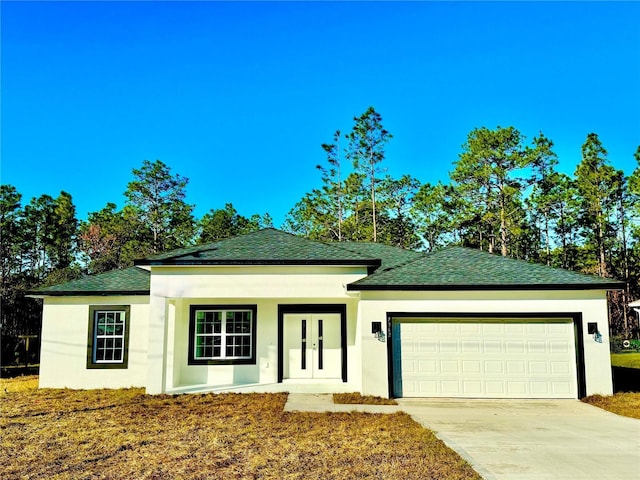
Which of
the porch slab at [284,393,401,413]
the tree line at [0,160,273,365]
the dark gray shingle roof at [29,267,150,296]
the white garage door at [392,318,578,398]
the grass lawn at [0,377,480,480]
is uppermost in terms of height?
the tree line at [0,160,273,365]

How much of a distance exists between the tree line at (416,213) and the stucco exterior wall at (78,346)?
65.1 feet

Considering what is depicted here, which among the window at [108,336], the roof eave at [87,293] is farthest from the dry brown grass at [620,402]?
the window at [108,336]

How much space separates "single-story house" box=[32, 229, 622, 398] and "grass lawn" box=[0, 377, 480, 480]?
7.59ft

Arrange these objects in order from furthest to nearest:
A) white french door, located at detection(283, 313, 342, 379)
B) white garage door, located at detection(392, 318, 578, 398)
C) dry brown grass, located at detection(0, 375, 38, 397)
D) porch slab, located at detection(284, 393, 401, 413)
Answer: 1. white french door, located at detection(283, 313, 342, 379)
2. dry brown grass, located at detection(0, 375, 38, 397)
3. white garage door, located at detection(392, 318, 578, 398)
4. porch slab, located at detection(284, 393, 401, 413)

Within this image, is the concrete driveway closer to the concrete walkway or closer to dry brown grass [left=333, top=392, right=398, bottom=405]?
the concrete walkway

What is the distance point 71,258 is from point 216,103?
29090 millimetres

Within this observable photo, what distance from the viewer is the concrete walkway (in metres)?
5.87

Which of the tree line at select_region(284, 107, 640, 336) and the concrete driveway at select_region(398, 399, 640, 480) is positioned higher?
the tree line at select_region(284, 107, 640, 336)

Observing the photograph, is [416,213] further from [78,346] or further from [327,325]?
[78,346]

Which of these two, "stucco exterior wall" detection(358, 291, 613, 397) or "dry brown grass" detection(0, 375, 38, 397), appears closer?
"stucco exterior wall" detection(358, 291, 613, 397)

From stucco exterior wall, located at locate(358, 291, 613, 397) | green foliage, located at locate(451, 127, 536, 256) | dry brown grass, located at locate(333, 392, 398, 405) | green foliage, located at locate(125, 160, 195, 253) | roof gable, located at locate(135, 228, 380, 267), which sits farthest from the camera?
green foliage, located at locate(125, 160, 195, 253)

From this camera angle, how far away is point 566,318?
11.4m

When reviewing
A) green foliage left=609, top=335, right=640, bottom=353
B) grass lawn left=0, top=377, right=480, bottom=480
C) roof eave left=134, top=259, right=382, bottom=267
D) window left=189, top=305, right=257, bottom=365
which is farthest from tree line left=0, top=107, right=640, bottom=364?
grass lawn left=0, top=377, right=480, bottom=480

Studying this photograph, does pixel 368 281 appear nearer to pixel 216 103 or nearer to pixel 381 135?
pixel 216 103
